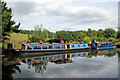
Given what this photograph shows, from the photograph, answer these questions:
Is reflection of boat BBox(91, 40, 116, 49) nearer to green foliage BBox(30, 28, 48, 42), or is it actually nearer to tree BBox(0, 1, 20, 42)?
green foliage BBox(30, 28, 48, 42)

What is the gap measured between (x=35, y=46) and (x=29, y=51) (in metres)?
2.94

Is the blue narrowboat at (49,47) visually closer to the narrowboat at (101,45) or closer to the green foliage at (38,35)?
the narrowboat at (101,45)

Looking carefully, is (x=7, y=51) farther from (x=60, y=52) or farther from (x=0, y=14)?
(x=60, y=52)

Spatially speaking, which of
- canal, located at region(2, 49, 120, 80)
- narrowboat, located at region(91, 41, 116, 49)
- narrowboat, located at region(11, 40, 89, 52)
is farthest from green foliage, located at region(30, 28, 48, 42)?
narrowboat, located at region(91, 41, 116, 49)

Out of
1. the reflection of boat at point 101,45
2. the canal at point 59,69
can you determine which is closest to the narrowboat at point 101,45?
the reflection of boat at point 101,45

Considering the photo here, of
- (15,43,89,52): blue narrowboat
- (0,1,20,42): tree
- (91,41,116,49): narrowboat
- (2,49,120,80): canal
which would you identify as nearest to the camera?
(2,49,120,80): canal

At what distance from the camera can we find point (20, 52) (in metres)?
18.3

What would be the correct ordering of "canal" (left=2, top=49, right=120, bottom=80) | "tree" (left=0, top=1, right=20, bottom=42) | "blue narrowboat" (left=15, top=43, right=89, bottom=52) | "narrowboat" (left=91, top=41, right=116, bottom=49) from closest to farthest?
"canal" (left=2, top=49, right=120, bottom=80)
"tree" (left=0, top=1, right=20, bottom=42)
"blue narrowboat" (left=15, top=43, right=89, bottom=52)
"narrowboat" (left=91, top=41, right=116, bottom=49)

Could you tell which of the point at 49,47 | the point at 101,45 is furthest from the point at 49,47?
the point at 101,45

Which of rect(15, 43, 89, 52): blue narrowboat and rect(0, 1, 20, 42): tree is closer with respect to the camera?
rect(0, 1, 20, 42): tree

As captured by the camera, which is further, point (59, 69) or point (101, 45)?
point (101, 45)

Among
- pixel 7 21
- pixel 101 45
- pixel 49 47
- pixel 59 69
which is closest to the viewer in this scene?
pixel 59 69

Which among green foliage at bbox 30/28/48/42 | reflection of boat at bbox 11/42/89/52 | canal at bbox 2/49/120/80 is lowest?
canal at bbox 2/49/120/80

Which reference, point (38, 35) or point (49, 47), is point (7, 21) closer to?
point (49, 47)
